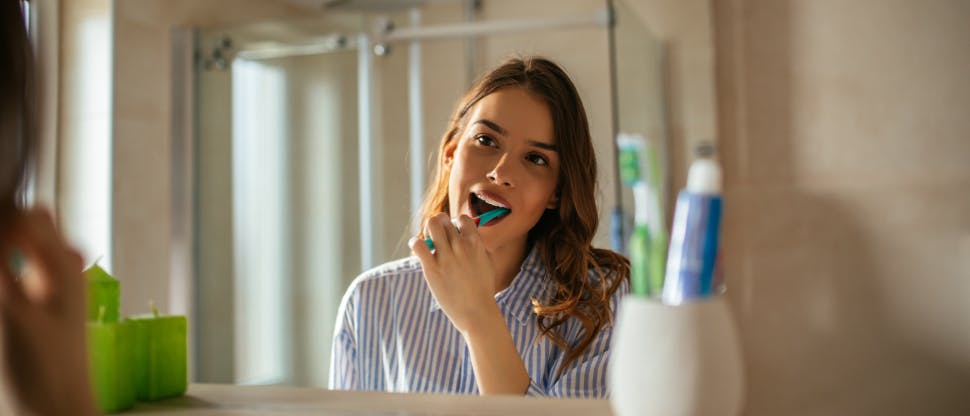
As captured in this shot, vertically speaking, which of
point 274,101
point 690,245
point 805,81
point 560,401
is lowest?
point 560,401

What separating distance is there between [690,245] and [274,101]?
79 centimetres

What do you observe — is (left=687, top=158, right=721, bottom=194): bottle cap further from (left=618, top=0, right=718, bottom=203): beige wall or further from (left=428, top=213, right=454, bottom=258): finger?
(left=428, top=213, right=454, bottom=258): finger

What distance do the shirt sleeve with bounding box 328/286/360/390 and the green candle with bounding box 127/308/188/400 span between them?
12 cm

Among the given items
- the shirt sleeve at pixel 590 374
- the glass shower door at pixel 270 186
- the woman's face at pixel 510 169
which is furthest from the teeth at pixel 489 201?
the glass shower door at pixel 270 186

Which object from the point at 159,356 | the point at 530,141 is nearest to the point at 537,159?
the point at 530,141

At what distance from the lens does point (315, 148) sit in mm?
1046

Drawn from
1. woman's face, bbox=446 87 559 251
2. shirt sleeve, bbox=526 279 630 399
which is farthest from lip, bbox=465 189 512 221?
shirt sleeve, bbox=526 279 630 399

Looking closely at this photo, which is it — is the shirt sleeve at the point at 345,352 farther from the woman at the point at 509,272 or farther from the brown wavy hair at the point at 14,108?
the brown wavy hair at the point at 14,108

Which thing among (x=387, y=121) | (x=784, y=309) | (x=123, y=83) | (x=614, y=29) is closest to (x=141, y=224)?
(x=123, y=83)

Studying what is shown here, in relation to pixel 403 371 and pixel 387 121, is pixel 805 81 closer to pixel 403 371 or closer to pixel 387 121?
pixel 403 371

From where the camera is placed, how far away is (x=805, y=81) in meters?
0.46

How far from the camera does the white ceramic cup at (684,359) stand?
36 cm

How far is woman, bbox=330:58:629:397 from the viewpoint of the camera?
552 mm

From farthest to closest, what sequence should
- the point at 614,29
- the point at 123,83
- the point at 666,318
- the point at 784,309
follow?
the point at 123,83 < the point at 614,29 < the point at 784,309 < the point at 666,318
